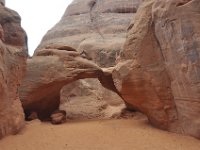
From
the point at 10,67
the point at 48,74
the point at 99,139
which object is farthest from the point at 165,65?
the point at 48,74

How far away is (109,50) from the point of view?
16.6m

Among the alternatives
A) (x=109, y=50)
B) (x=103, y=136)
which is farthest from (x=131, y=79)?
(x=109, y=50)

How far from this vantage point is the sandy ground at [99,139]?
721 centimetres

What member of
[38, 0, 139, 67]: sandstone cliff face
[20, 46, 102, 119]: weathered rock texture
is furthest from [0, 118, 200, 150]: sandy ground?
[38, 0, 139, 67]: sandstone cliff face

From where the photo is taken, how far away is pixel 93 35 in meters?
19.3

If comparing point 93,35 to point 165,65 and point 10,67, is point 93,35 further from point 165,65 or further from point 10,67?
point 165,65

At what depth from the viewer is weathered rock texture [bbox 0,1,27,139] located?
795 centimetres

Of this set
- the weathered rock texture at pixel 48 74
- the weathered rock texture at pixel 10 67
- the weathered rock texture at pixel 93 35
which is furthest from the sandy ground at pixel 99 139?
the weathered rock texture at pixel 93 35

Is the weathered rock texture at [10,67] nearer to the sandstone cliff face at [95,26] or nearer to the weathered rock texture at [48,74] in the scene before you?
the weathered rock texture at [48,74]

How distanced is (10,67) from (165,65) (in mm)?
4141

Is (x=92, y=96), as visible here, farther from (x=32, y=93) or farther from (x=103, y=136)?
(x=103, y=136)

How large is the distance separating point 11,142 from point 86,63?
5.16m

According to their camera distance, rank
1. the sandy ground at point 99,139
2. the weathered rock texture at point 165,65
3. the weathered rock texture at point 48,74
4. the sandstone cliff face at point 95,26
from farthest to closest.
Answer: the sandstone cliff face at point 95,26, the weathered rock texture at point 48,74, the weathered rock texture at point 165,65, the sandy ground at point 99,139

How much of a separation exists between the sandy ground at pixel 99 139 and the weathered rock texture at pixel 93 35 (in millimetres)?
4499
